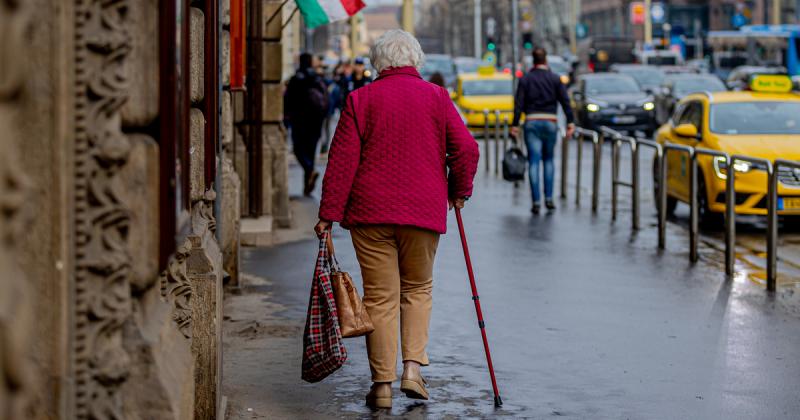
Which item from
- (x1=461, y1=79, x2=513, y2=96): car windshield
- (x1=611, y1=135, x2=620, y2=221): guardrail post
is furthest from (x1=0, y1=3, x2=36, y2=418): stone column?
(x1=461, y1=79, x2=513, y2=96): car windshield

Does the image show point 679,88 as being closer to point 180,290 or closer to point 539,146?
point 539,146

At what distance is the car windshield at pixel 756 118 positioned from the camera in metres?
17.4

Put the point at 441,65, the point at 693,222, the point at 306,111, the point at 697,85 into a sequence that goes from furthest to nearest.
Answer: the point at 441,65
the point at 697,85
the point at 306,111
the point at 693,222

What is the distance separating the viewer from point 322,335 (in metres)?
7.27

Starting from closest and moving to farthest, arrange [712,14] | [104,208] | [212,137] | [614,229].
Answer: [104,208] < [212,137] < [614,229] < [712,14]

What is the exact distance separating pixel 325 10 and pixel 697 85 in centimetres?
2763

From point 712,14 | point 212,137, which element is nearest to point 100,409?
point 212,137

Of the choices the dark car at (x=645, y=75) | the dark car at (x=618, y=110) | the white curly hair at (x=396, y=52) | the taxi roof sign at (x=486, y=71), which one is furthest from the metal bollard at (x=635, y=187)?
the dark car at (x=645, y=75)

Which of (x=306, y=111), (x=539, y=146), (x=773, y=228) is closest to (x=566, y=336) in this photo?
(x=773, y=228)

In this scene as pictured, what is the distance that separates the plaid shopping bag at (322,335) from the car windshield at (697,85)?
33.9 metres

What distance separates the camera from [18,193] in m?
2.69

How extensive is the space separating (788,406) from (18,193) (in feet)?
18.5

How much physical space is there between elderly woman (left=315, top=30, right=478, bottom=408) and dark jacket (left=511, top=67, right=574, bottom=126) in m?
10.1

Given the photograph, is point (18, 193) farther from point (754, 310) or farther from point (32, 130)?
point (754, 310)
